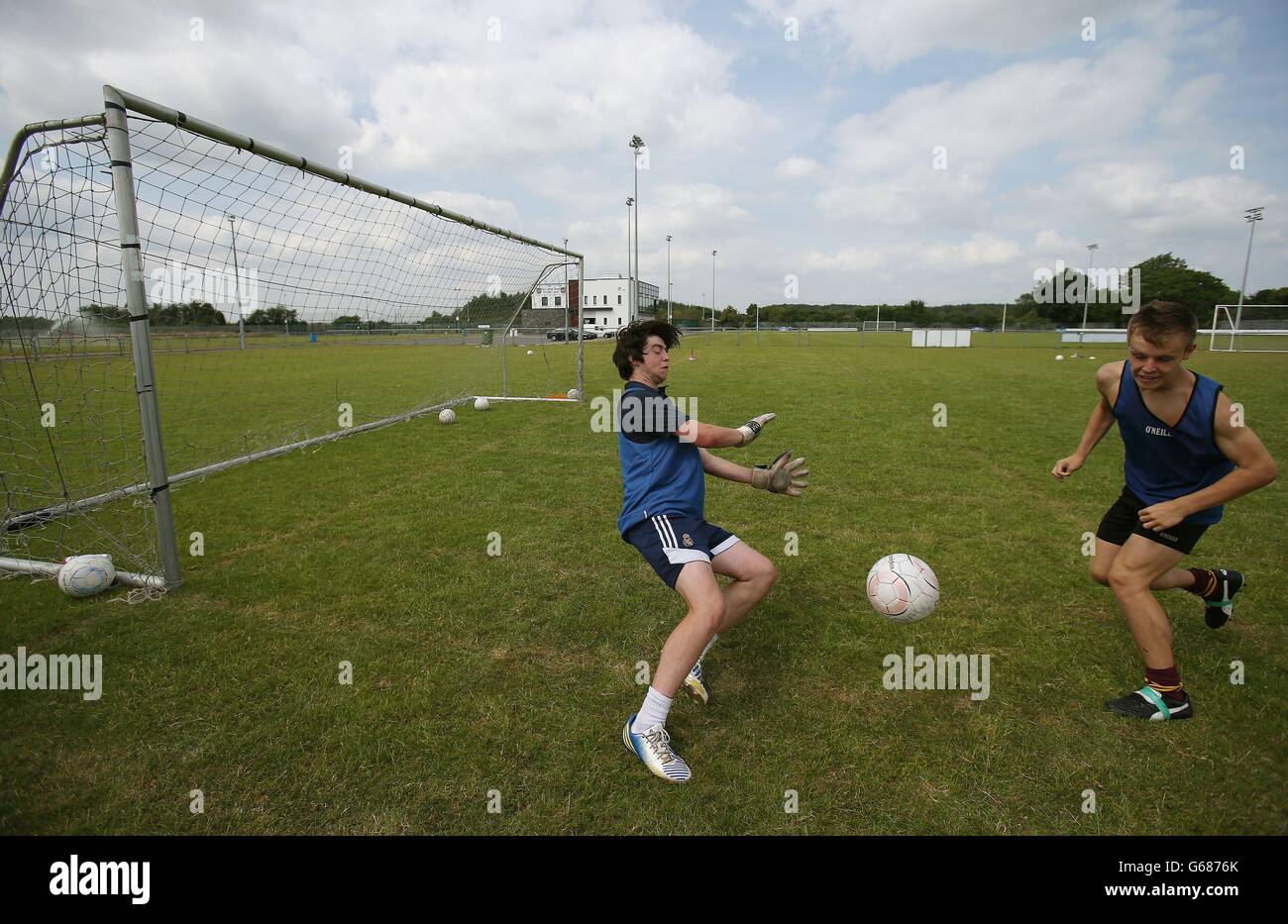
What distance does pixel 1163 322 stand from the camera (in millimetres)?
3104

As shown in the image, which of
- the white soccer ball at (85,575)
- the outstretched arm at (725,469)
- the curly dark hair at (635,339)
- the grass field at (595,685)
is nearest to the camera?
the grass field at (595,685)

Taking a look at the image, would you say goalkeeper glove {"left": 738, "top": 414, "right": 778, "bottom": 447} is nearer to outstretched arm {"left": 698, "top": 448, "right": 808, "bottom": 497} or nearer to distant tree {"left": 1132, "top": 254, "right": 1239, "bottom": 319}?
outstretched arm {"left": 698, "top": 448, "right": 808, "bottom": 497}

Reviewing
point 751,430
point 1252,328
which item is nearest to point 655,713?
point 751,430

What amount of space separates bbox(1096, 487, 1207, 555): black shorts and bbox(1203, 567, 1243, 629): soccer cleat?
0.38m

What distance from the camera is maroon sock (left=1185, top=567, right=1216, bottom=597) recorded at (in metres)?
3.82

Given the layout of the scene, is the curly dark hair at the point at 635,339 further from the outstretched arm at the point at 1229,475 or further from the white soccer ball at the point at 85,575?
the white soccer ball at the point at 85,575

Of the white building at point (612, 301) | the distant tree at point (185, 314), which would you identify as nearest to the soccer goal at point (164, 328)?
the distant tree at point (185, 314)

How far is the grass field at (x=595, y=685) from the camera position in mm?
2678

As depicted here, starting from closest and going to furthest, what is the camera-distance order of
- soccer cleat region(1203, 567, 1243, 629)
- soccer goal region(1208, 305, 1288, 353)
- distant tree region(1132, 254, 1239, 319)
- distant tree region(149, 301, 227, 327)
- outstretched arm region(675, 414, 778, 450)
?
outstretched arm region(675, 414, 778, 450)
soccer cleat region(1203, 567, 1243, 629)
distant tree region(149, 301, 227, 327)
soccer goal region(1208, 305, 1288, 353)
distant tree region(1132, 254, 1239, 319)

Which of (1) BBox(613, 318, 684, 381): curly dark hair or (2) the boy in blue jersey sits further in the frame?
(1) BBox(613, 318, 684, 381): curly dark hair

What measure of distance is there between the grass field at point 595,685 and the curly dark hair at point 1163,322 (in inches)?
76.9

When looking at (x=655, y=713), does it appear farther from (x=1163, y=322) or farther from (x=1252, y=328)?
(x=1252, y=328)

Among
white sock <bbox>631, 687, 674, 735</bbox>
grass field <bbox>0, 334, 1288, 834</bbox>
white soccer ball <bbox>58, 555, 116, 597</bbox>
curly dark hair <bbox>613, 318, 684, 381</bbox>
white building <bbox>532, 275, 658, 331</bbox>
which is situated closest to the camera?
grass field <bbox>0, 334, 1288, 834</bbox>

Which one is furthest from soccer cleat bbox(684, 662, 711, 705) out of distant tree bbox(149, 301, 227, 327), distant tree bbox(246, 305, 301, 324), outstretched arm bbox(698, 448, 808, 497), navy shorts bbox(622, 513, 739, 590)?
distant tree bbox(246, 305, 301, 324)
